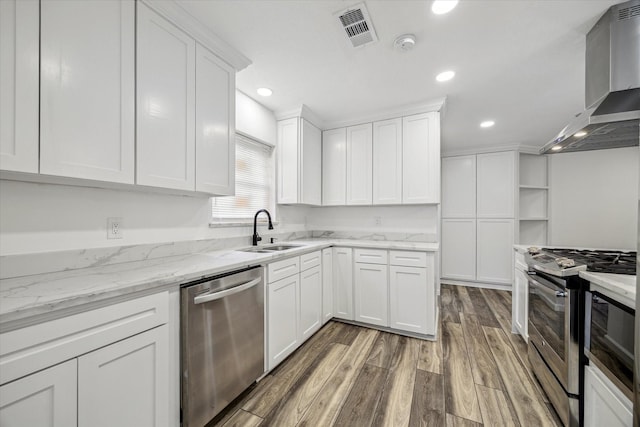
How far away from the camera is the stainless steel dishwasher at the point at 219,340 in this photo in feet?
4.34

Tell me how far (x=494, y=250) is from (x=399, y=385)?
365 centimetres

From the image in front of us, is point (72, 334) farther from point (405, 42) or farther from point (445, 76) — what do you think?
point (445, 76)

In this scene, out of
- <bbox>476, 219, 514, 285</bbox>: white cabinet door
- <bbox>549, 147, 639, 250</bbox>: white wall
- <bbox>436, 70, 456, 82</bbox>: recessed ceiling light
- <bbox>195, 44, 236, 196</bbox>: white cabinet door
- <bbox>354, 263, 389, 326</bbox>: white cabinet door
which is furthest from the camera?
<bbox>476, 219, 514, 285</bbox>: white cabinet door

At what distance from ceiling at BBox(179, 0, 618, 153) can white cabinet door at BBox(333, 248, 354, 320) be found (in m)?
1.76

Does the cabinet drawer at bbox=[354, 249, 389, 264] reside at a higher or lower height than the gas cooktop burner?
lower

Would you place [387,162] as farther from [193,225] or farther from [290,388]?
[290,388]

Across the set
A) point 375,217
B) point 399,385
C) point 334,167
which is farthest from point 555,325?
point 334,167

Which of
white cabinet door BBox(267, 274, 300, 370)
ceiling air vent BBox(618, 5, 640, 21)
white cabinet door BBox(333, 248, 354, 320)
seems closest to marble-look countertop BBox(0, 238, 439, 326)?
white cabinet door BBox(267, 274, 300, 370)

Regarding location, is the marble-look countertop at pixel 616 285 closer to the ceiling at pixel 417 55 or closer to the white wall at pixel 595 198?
the ceiling at pixel 417 55

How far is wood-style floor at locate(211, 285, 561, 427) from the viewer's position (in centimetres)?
155

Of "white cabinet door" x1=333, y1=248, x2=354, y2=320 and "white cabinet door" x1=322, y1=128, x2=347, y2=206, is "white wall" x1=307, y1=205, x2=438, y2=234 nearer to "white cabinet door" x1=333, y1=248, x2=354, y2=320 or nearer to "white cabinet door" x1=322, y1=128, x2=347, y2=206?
"white cabinet door" x1=322, y1=128, x2=347, y2=206

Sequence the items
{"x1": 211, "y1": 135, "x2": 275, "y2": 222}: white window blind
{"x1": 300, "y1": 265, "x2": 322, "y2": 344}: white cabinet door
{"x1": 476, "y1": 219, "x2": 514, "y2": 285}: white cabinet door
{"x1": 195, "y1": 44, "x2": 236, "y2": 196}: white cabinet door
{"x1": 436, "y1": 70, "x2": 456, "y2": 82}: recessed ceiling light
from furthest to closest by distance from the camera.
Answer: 1. {"x1": 476, "y1": 219, "x2": 514, "y2": 285}: white cabinet door
2. {"x1": 211, "y1": 135, "x2": 275, "y2": 222}: white window blind
3. {"x1": 300, "y1": 265, "x2": 322, "y2": 344}: white cabinet door
4. {"x1": 436, "y1": 70, "x2": 456, "y2": 82}: recessed ceiling light
5. {"x1": 195, "y1": 44, "x2": 236, "y2": 196}: white cabinet door

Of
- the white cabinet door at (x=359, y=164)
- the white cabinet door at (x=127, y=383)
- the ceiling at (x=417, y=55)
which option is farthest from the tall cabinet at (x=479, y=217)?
the white cabinet door at (x=127, y=383)

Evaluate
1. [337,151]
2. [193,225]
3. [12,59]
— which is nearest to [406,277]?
[337,151]
